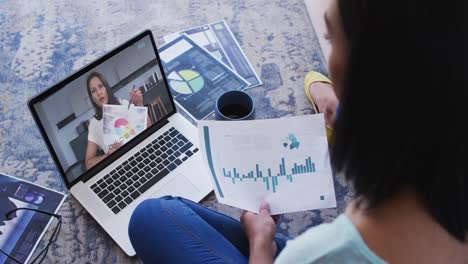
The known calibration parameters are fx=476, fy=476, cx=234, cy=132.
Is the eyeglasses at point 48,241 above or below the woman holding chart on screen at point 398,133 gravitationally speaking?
below

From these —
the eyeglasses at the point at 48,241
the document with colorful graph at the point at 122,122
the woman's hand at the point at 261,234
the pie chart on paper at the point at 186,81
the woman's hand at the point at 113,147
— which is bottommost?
the woman's hand at the point at 261,234

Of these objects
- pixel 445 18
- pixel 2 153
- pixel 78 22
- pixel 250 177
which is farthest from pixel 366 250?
pixel 78 22

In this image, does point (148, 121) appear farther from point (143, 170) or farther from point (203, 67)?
point (203, 67)

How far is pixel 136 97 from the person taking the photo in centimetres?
97

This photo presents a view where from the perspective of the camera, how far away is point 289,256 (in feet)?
1.84

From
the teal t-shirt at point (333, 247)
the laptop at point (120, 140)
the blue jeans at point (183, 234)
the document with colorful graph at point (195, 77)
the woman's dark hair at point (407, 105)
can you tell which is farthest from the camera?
the document with colorful graph at point (195, 77)

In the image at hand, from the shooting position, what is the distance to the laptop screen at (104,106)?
87cm

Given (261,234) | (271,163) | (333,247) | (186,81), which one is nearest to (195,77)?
(186,81)

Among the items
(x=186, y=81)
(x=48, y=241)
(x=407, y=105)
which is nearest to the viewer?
(x=407, y=105)

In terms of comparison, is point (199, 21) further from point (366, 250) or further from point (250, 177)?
point (366, 250)

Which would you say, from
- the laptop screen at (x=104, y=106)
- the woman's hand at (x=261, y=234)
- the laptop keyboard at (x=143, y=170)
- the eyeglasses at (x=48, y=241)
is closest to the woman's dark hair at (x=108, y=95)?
the laptop screen at (x=104, y=106)

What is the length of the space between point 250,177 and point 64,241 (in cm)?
39

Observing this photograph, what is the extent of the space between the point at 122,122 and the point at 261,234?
371 mm

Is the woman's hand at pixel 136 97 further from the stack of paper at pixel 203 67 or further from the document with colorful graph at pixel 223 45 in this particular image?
the document with colorful graph at pixel 223 45
